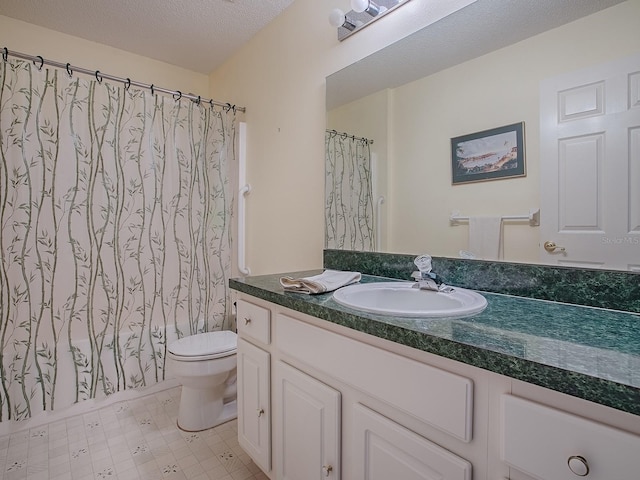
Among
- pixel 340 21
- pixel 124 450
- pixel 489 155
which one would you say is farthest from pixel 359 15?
pixel 124 450

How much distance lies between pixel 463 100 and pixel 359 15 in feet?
2.33

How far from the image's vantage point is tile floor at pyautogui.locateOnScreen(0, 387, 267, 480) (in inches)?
56.9

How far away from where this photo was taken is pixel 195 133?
226cm

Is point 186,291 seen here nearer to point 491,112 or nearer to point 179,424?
point 179,424

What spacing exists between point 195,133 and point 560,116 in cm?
203

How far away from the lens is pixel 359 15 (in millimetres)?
1534

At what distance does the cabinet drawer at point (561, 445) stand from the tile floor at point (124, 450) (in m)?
1.24

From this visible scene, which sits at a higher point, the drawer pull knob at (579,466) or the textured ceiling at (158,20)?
the textured ceiling at (158,20)

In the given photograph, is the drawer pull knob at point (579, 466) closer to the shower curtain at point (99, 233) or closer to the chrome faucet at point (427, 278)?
the chrome faucet at point (427, 278)

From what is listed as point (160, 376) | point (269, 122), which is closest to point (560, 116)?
point (269, 122)

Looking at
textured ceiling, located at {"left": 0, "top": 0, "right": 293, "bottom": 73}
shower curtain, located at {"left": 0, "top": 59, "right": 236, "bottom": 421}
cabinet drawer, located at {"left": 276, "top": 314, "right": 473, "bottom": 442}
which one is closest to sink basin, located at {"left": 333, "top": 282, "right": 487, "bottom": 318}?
cabinet drawer, located at {"left": 276, "top": 314, "right": 473, "bottom": 442}

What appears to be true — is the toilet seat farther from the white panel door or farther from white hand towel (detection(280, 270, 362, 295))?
the white panel door

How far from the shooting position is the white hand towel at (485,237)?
111 cm

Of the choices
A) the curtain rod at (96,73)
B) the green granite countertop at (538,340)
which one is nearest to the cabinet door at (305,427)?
the green granite countertop at (538,340)
